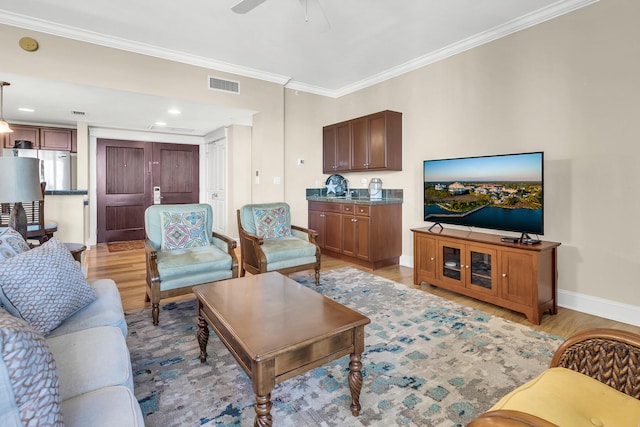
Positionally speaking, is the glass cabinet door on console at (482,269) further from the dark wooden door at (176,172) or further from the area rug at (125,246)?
the dark wooden door at (176,172)

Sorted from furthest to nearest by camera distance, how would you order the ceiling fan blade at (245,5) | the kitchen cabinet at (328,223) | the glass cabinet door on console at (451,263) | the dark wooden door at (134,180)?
the dark wooden door at (134,180)
the kitchen cabinet at (328,223)
the glass cabinet door on console at (451,263)
the ceiling fan blade at (245,5)

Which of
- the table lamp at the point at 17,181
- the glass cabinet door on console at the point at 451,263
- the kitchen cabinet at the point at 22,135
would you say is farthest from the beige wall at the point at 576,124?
the kitchen cabinet at the point at 22,135

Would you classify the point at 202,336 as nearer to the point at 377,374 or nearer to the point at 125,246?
the point at 377,374

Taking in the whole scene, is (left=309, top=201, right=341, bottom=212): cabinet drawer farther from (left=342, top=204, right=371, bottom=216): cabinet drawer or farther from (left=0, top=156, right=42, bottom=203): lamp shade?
(left=0, top=156, right=42, bottom=203): lamp shade

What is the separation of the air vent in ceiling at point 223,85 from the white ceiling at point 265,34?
6.4 inches

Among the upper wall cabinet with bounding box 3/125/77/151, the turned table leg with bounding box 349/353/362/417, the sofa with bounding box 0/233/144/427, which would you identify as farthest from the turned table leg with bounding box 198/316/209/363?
the upper wall cabinet with bounding box 3/125/77/151

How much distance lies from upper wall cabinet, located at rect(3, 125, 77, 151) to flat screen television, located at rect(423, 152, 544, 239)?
6.30 meters

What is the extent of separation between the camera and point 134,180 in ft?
21.9

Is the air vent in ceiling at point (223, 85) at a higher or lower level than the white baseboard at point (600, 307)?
higher

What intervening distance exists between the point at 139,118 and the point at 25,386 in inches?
218

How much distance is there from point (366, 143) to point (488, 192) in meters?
2.04

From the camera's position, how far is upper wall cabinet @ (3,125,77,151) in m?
5.60

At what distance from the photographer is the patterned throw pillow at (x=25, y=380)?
768 millimetres

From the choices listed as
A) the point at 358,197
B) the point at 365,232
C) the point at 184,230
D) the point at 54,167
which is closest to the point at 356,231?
the point at 365,232
